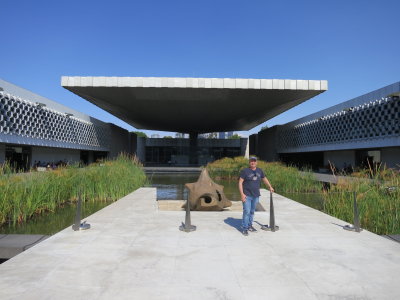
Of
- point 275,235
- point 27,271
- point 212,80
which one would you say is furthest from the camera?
point 212,80

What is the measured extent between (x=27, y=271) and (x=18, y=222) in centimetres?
444

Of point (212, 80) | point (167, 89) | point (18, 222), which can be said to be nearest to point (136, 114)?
point (167, 89)

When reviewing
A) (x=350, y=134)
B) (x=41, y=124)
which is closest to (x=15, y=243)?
(x=41, y=124)

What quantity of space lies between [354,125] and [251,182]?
2773cm

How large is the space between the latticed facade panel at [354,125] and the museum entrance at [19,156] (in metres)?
30.7

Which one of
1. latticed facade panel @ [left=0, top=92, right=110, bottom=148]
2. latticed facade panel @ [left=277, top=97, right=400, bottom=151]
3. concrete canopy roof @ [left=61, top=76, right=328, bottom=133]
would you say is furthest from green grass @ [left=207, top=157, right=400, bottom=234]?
latticed facade panel @ [left=0, top=92, right=110, bottom=148]

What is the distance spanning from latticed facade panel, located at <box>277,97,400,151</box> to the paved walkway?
73.4 feet

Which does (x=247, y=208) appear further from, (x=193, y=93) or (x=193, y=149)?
(x=193, y=149)

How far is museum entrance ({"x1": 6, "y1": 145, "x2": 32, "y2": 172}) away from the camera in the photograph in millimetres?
27625

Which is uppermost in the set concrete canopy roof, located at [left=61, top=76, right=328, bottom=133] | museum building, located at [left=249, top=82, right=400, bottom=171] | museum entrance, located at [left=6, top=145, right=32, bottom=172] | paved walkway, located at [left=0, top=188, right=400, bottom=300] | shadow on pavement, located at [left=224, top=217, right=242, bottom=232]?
concrete canopy roof, located at [left=61, top=76, right=328, bottom=133]

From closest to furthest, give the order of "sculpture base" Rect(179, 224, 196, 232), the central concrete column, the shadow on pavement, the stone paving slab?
the stone paving slab
"sculpture base" Rect(179, 224, 196, 232)
the shadow on pavement
the central concrete column

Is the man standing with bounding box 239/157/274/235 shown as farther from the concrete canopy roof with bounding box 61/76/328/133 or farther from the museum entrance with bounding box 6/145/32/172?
the museum entrance with bounding box 6/145/32/172

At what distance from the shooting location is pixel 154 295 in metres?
3.24

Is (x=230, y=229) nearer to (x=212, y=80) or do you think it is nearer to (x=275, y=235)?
(x=275, y=235)
